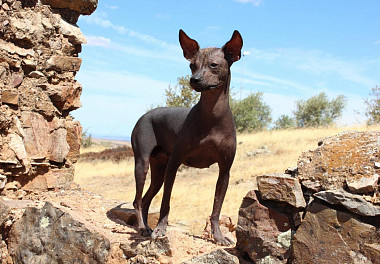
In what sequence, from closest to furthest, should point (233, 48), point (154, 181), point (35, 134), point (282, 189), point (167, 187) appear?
point (282, 189)
point (233, 48)
point (167, 187)
point (154, 181)
point (35, 134)

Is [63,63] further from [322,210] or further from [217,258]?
[322,210]

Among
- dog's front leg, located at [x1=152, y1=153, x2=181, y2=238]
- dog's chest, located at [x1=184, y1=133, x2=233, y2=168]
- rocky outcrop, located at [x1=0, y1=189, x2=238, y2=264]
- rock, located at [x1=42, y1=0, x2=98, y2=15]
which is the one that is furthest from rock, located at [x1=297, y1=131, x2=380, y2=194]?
rock, located at [x1=42, y1=0, x2=98, y2=15]

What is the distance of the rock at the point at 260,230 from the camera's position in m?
3.66

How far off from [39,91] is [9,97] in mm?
497

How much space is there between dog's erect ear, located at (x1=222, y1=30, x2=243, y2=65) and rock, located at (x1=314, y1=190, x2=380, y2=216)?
161 cm

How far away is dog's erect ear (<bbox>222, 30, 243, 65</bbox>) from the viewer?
4.09 m

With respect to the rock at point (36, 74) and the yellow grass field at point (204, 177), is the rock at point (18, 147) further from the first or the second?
the yellow grass field at point (204, 177)

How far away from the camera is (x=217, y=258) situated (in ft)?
12.2

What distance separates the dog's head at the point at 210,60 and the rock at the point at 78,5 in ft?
10.3

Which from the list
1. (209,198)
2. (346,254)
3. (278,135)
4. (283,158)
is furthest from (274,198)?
(278,135)

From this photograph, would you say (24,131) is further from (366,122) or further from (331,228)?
(366,122)

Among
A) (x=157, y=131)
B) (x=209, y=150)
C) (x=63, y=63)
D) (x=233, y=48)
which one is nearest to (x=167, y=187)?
(x=209, y=150)

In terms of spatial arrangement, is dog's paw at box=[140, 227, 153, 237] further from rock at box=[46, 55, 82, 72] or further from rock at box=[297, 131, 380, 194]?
rock at box=[46, 55, 82, 72]

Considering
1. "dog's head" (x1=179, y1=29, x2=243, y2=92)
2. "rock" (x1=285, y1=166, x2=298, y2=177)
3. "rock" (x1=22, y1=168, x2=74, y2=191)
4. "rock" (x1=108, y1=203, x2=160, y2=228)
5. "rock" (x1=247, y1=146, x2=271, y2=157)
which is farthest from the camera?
"rock" (x1=247, y1=146, x2=271, y2=157)
